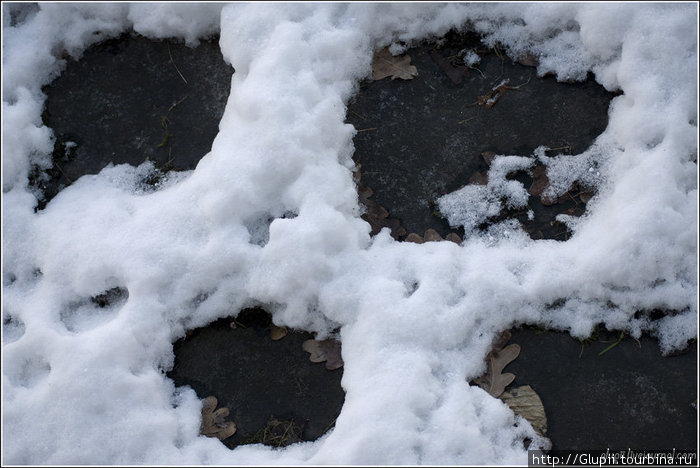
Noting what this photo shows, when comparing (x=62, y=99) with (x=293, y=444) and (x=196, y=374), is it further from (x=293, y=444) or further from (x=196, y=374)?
(x=293, y=444)

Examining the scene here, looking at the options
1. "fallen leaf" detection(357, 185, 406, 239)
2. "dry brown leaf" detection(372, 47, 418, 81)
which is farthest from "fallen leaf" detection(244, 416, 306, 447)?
"dry brown leaf" detection(372, 47, 418, 81)

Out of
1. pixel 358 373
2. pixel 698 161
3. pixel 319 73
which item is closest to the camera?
pixel 358 373

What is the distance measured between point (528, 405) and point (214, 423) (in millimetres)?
1317

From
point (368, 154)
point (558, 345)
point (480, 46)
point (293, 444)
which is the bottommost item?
point (293, 444)

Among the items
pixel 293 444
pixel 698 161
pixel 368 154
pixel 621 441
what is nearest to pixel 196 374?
pixel 293 444

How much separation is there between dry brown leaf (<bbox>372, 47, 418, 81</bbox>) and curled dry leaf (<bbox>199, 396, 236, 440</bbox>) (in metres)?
1.73

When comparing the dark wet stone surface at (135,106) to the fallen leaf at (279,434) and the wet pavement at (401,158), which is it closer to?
the wet pavement at (401,158)

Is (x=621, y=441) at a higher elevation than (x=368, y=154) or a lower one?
lower

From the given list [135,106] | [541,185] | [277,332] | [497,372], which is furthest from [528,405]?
[135,106]

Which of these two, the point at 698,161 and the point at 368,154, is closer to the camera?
the point at 698,161

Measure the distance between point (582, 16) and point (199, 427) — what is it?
2565 mm

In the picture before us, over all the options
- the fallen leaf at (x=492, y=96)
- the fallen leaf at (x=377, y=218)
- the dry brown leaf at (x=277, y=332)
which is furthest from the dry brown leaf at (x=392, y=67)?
the dry brown leaf at (x=277, y=332)

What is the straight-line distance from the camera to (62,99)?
311 centimetres

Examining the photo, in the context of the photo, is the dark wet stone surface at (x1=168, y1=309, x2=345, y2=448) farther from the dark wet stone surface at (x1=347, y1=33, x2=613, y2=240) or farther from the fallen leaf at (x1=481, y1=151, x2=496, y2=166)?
the fallen leaf at (x1=481, y1=151, x2=496, y2=166)
